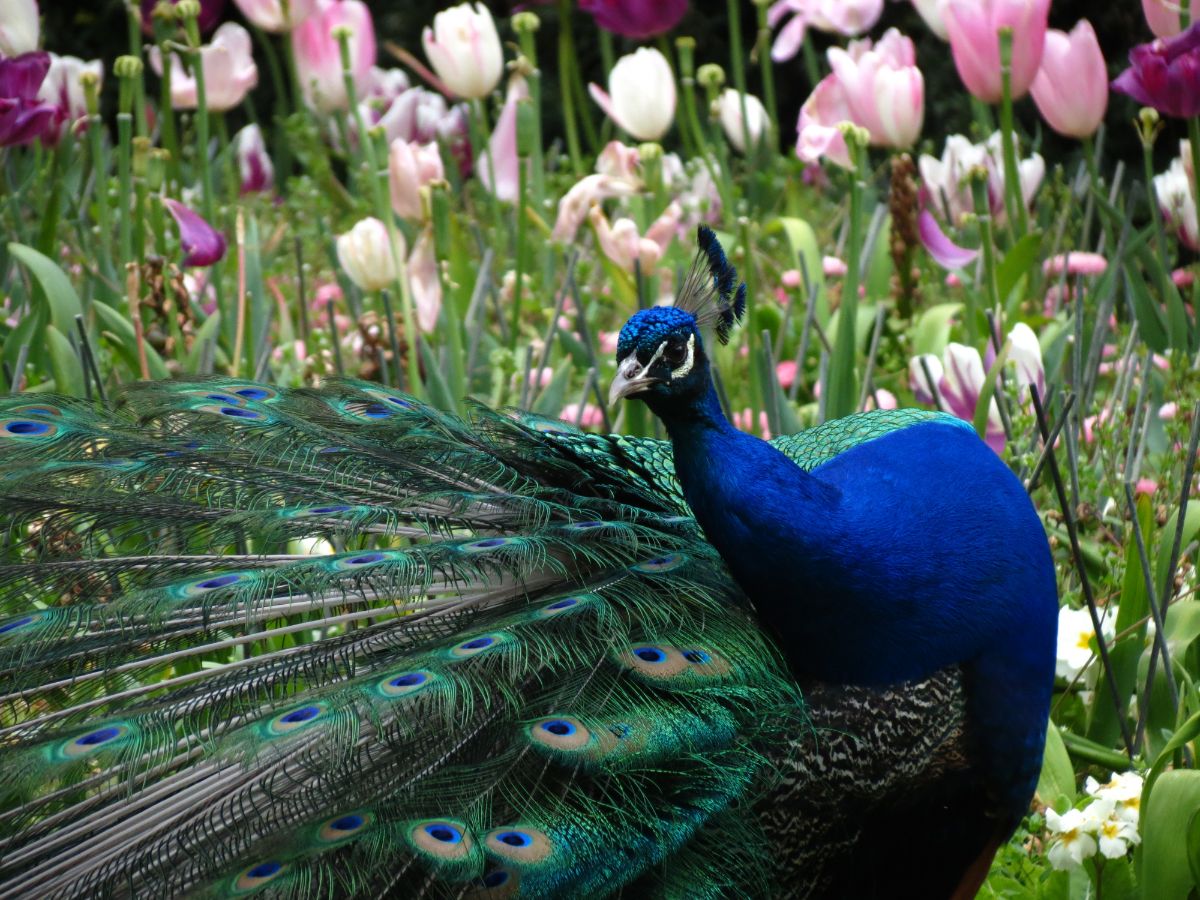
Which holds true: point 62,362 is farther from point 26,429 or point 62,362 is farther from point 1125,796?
point 1125,796

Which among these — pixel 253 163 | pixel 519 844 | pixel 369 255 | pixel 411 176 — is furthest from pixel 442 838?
pixel 253 163

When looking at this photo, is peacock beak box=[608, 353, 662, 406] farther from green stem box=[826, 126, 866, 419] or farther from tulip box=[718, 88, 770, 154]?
tulip box=[718, 88, 770, 154]

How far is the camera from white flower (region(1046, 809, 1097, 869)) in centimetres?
149

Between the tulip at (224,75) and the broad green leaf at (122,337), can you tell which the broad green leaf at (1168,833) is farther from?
the tulip at (224,75)

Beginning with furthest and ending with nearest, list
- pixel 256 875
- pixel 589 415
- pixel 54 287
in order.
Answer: pixel 589 415 → pixel 54 287 → pixel 256 875

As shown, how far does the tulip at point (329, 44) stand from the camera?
3.04 metres

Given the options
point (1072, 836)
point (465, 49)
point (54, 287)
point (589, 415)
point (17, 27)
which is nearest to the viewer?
point (1072, 836)

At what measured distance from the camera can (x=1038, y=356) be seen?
6.75 ft

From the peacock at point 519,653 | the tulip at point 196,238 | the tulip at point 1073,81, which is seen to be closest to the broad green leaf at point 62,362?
the tulip at point 196,238

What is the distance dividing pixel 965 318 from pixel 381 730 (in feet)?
5.58

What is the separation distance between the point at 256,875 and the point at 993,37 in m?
1.78

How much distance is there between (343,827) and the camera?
4.25 feet

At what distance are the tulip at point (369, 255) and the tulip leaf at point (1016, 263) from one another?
1.05 metres

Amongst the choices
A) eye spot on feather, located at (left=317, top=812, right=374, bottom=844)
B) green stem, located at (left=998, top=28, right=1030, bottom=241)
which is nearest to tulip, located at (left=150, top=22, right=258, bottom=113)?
green stem, located at (left=998, top=28, right=1030, bottom=241)
